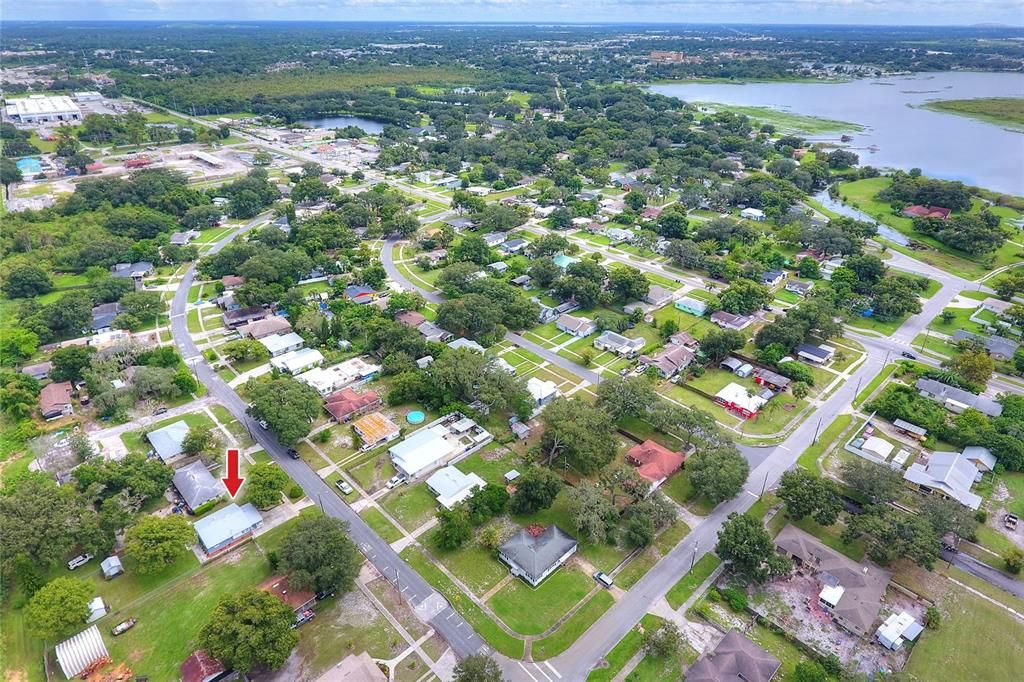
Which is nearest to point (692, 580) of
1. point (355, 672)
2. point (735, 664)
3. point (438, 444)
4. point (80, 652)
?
point (735, 664)

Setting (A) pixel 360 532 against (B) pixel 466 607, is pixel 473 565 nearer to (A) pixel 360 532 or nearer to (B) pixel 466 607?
(B) pixel 466 607

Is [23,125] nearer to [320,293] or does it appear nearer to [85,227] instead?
[85,227]

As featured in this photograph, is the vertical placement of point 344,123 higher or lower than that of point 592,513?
lower

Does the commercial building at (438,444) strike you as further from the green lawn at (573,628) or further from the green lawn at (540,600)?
the green lawn at (573,628)

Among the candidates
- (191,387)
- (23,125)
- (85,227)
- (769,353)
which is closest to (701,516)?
(769,353)

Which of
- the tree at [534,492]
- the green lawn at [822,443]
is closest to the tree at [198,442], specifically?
the tree at [534,492]

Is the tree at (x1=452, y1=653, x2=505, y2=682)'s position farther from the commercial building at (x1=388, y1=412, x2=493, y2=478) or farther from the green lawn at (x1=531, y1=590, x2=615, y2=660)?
the commercial building at (x1=388, y1=412, x2=493, y2=478)
